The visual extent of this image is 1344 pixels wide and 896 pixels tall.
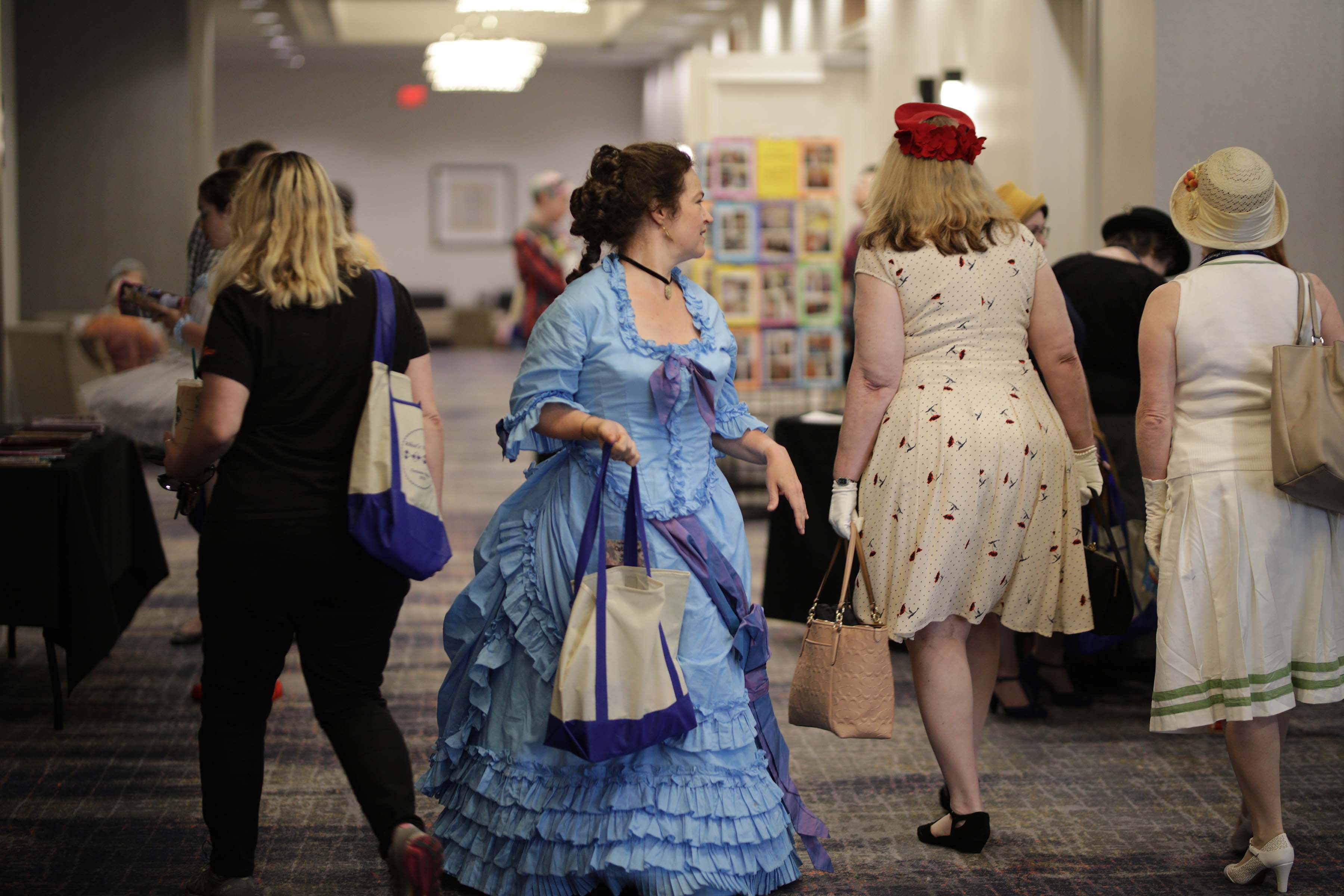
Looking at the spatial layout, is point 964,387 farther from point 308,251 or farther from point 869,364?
point 308,251

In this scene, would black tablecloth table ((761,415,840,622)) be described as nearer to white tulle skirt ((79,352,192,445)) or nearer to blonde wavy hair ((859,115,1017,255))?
blonde wavy hair ((859,115,1017,255))

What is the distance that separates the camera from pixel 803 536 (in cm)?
432

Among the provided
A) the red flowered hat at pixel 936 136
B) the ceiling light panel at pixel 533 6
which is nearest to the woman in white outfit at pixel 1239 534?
the red flowered hat at pixel 936 136

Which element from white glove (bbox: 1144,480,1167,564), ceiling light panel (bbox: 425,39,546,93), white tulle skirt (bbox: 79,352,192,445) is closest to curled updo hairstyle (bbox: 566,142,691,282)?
white glove (bbox: 1144,480,1167,564)

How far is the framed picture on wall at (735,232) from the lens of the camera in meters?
6.91

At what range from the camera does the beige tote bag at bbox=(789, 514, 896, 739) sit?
2.68 metres

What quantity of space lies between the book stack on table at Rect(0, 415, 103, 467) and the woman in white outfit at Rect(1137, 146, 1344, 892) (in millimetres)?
2885

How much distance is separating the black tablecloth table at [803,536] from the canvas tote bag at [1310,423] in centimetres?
184

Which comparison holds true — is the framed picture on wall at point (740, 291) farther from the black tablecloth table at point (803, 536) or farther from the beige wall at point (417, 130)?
the beige wall at point (417, 130)

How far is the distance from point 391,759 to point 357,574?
339 mm

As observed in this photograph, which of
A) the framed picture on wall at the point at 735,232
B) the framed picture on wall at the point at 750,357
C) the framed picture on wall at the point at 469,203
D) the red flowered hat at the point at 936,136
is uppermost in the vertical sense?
the framed picture on wall at the point at 469,203

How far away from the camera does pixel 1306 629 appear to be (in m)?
2.71

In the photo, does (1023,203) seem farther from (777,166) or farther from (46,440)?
(777,166)

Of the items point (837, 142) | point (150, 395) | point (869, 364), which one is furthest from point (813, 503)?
point (837, 142)
